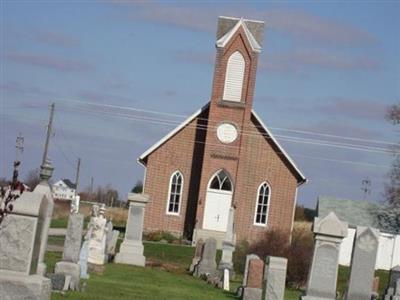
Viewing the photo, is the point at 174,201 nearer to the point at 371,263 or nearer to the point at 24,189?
the point at 371,263

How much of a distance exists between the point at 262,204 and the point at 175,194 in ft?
14.3

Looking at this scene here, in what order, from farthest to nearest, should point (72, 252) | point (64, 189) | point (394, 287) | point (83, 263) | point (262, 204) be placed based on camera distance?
point (64, 189) < point (262, 204) < point (394, 287) < point (83, 263) < point (72, 252)

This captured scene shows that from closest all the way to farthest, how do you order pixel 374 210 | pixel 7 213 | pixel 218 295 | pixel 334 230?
pixel 7 213 → pixel 334 230 → pixel 218 295 → pixel 374 210

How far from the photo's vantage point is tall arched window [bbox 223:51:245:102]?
55594mm

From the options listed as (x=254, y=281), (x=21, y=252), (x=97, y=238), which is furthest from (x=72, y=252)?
(x=21, y=252)

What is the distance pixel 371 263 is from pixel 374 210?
140ft

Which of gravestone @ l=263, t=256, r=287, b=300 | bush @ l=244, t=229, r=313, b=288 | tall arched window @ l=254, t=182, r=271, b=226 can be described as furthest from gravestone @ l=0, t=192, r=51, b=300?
tall arched window @ l=254, t=182, r=271, b=226

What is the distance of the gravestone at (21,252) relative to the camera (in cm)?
1237

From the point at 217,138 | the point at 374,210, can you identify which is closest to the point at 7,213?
the point at 217,138

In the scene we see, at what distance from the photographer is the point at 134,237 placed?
1406 inches

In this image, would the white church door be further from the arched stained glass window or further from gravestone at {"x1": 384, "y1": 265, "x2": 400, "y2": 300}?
gravestone at {"x1": 384, "y1": 265, "x2": 400, "y2": 300}

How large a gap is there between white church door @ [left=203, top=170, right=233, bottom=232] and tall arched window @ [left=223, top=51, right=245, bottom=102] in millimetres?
3781

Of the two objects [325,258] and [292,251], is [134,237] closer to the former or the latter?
[292,251]

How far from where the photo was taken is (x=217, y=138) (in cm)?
5516
